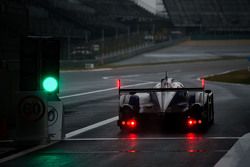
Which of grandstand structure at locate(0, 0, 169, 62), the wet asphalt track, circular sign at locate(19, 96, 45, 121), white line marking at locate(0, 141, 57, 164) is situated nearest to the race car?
the wet asphalt track

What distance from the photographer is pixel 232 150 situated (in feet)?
42.8

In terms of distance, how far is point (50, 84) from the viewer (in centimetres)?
1374

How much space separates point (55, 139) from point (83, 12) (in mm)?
70227

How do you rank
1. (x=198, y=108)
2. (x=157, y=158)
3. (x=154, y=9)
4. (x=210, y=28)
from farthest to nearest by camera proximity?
(x=154, y=9), (x=210, y=28), (x=198, y=108), (x=157, y=158)

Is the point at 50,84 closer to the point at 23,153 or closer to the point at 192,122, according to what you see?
the point at 23,153

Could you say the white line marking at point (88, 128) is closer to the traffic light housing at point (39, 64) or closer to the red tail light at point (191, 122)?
the traffic light housing at point (39, 64)

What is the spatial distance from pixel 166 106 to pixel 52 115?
9.85 ft

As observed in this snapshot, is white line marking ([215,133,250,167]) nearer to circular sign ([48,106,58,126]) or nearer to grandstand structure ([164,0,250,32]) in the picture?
circular sign ([48,106,58,126])

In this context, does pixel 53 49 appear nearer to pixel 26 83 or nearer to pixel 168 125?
pixel 26 83

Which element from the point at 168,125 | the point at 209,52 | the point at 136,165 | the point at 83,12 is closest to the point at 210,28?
the point at 209,52

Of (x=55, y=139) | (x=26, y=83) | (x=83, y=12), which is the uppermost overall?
(x=83, y=12)

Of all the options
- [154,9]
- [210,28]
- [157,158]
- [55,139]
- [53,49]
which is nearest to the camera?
[157,158]

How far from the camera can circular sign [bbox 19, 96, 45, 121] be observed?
568 inches

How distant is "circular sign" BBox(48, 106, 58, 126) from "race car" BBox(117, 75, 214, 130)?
2133 mm
